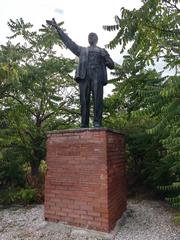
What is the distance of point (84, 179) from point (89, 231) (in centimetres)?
82

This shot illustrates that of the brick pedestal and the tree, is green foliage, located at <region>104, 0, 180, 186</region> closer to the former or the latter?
the brick pedestal

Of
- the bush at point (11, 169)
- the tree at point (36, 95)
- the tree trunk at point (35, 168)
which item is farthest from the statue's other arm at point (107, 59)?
the tree trunk at point (35, 168)

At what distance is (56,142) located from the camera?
4676 mm

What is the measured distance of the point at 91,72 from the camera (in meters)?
4.65

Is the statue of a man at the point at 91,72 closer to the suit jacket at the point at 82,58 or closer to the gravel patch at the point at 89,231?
the suit jacket at the point at 82,58

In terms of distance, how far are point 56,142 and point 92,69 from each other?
4.96 ft

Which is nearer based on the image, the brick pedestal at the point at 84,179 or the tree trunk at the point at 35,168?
the brick pedestal at the point at 84,179

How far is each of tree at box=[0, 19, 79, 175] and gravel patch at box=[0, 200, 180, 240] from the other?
2.32m

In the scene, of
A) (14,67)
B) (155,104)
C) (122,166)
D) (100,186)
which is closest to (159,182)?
(122,166)

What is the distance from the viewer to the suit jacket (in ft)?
15.3

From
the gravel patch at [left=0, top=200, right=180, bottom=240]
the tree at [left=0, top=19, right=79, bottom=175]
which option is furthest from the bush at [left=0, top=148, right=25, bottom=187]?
the gravel patch at [left=0, top=200, right=180, bottom=240]

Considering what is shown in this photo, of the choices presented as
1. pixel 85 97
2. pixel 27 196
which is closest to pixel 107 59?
pixel 85 97

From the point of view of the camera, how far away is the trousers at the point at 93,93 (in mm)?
4625

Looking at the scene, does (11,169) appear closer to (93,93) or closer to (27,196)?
(27,196)
